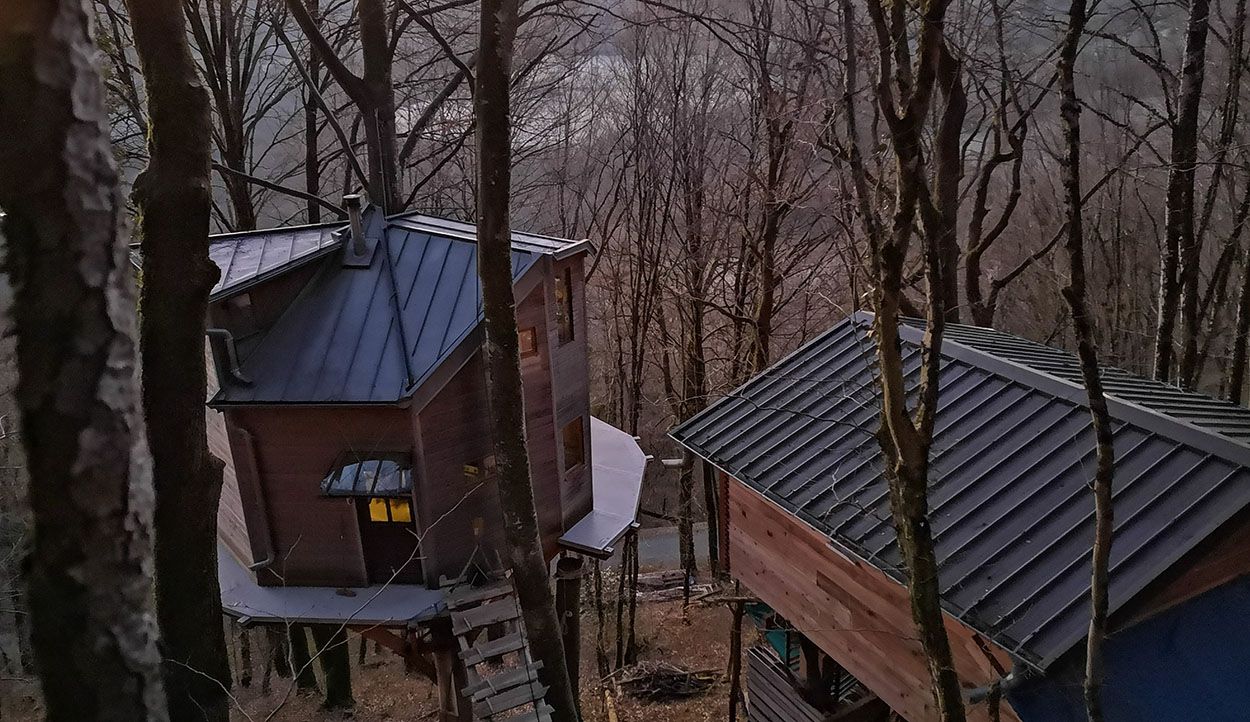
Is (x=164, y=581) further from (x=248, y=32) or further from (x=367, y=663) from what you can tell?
(x=367, y=663)

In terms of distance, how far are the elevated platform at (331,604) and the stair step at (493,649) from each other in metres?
0.53

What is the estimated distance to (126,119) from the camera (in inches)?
527

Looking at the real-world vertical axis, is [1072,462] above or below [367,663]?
above

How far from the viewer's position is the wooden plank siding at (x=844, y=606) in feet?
21.7

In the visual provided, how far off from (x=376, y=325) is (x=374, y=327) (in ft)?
0.10

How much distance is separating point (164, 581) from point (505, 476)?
287 cm

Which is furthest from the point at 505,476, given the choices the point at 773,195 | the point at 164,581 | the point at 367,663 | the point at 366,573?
the point at 367,663

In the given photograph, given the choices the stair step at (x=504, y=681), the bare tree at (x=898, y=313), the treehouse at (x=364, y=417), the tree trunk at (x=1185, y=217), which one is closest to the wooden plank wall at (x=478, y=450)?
the treehouse at (x=364, y=417)

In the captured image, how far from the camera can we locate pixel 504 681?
7562 mm

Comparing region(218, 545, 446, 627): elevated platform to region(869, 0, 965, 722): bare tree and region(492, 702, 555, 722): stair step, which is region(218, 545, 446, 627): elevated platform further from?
region(869, 0, 965, 722): bare tree

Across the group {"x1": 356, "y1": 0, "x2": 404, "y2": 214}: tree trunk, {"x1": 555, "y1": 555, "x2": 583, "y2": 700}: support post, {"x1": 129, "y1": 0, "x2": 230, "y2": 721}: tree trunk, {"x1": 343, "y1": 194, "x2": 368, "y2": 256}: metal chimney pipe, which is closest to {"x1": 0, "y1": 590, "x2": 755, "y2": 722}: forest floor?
{"x1": 555, "y1": 555, "x2": 583, "y2": 700}: support post

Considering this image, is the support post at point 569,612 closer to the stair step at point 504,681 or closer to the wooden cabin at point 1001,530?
the wooden cabin at point 1001,530

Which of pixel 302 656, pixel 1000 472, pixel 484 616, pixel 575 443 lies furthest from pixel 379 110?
pixel 302 656

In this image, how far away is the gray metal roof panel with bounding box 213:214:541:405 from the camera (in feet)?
25.4
